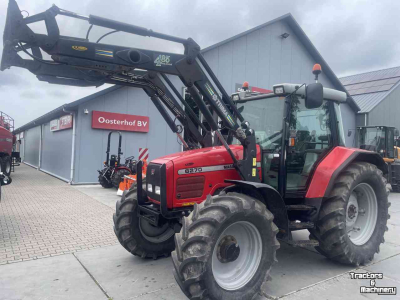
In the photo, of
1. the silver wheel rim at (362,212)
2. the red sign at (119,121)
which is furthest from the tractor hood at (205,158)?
the red sign at (119,121)

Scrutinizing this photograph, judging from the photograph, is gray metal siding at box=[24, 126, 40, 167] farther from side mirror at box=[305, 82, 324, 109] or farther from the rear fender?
side mirror at box=[305, 82, 324, 109]

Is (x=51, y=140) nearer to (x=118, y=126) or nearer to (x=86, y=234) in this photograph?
(x=118, y=126)

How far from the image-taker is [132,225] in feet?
14.0

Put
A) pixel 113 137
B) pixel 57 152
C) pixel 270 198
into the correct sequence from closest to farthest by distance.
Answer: pixel 270 198 < pixel 113 137 < pixel 57 152

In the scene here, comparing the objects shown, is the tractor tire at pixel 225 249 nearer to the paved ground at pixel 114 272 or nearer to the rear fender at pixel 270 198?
the rear fender at pixel 270 198

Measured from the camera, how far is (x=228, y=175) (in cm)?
397

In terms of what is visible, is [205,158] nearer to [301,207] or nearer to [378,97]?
[301,207]

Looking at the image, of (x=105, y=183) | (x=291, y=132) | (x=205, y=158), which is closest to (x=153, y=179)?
(x=205, y=158)

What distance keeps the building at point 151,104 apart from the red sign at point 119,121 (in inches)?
6.3

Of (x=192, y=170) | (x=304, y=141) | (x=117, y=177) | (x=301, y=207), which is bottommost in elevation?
(x=117, y=177)

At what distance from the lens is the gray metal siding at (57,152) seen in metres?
13.1

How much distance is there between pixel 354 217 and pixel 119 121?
31.8 feet

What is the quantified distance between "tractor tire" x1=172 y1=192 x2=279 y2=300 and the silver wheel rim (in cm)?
194

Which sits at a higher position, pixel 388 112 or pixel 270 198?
pixel 388 112
